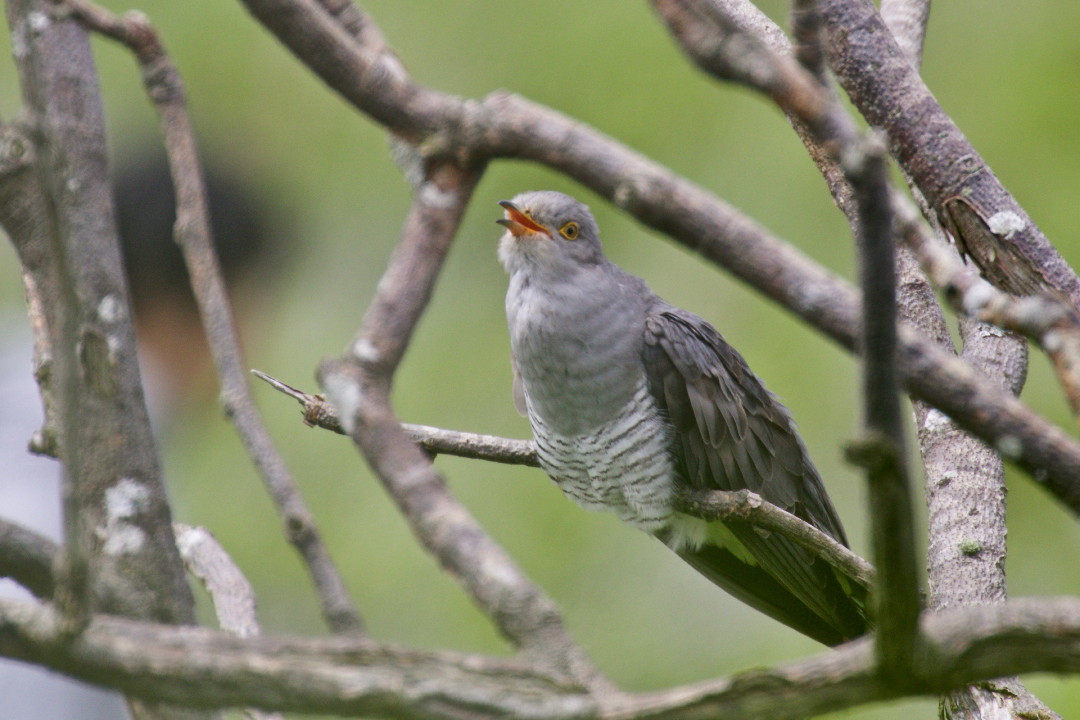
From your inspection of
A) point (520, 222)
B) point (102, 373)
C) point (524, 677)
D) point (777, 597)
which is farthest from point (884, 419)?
point (777, 597)

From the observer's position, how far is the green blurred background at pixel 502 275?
4.57m

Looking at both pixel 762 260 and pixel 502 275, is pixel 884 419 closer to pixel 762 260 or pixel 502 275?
pixel 762 260

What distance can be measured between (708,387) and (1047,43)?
3.26 metres

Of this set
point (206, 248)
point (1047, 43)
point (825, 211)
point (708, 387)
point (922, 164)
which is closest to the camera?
point (206, 248)

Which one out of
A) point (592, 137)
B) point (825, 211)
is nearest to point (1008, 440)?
point (592, 137)

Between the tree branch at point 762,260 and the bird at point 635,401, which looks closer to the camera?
the tree branch at point 762,260

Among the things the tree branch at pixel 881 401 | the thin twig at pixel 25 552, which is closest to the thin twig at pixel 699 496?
the thin twig at pixel 25 552

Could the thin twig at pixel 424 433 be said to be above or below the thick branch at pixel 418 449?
above

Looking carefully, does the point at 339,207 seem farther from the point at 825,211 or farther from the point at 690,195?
the point at 690,195

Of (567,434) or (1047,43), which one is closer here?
(567,434)

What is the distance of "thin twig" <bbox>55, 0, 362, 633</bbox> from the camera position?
108 centimetres

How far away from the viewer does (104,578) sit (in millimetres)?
1288

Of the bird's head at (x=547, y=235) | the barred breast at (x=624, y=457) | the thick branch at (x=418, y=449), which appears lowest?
the thick branch at (x=418, y=449)

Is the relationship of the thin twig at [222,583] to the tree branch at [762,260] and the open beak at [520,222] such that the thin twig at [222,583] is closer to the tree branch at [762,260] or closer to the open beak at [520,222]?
the tree branch at [762,260]
